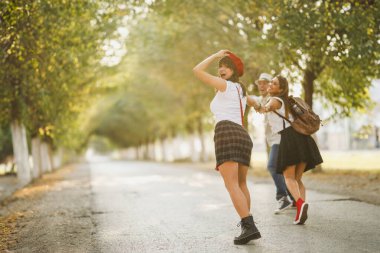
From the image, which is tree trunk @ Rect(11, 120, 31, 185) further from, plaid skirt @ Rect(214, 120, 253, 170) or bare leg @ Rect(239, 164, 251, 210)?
plaid skirt @ Rect(214, 120, 253, 170)

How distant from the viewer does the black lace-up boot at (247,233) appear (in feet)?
17.9

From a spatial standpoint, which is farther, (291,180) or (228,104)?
(291,180)

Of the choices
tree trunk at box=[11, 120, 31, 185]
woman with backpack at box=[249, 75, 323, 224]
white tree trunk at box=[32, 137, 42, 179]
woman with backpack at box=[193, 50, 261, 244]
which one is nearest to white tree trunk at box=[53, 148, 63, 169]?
white tree trunk at box=[32, 137, 42, 179]

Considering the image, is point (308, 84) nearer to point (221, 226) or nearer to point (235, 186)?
point (221, 226)

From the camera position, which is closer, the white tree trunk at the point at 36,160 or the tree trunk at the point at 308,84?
the tree trunk at the point at 308,84

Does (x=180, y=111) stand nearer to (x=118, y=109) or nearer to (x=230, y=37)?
(x=230, y=37)

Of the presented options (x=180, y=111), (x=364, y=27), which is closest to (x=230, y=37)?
(x=364, y=27)

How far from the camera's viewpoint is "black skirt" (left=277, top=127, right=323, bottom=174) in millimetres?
6746

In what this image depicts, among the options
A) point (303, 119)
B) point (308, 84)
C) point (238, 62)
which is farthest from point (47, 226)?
point (308, 84)

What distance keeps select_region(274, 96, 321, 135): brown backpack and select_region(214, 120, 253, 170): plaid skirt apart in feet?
4.03

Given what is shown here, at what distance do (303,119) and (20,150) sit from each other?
47.1ft

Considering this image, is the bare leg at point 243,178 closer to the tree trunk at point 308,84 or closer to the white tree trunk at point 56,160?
the tree trunk at point 308,84

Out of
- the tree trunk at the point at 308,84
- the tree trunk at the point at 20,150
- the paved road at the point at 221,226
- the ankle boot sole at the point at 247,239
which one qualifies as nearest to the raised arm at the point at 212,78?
the ankle boot sole at the point at 247,239

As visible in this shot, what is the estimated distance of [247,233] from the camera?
5.47 metres
